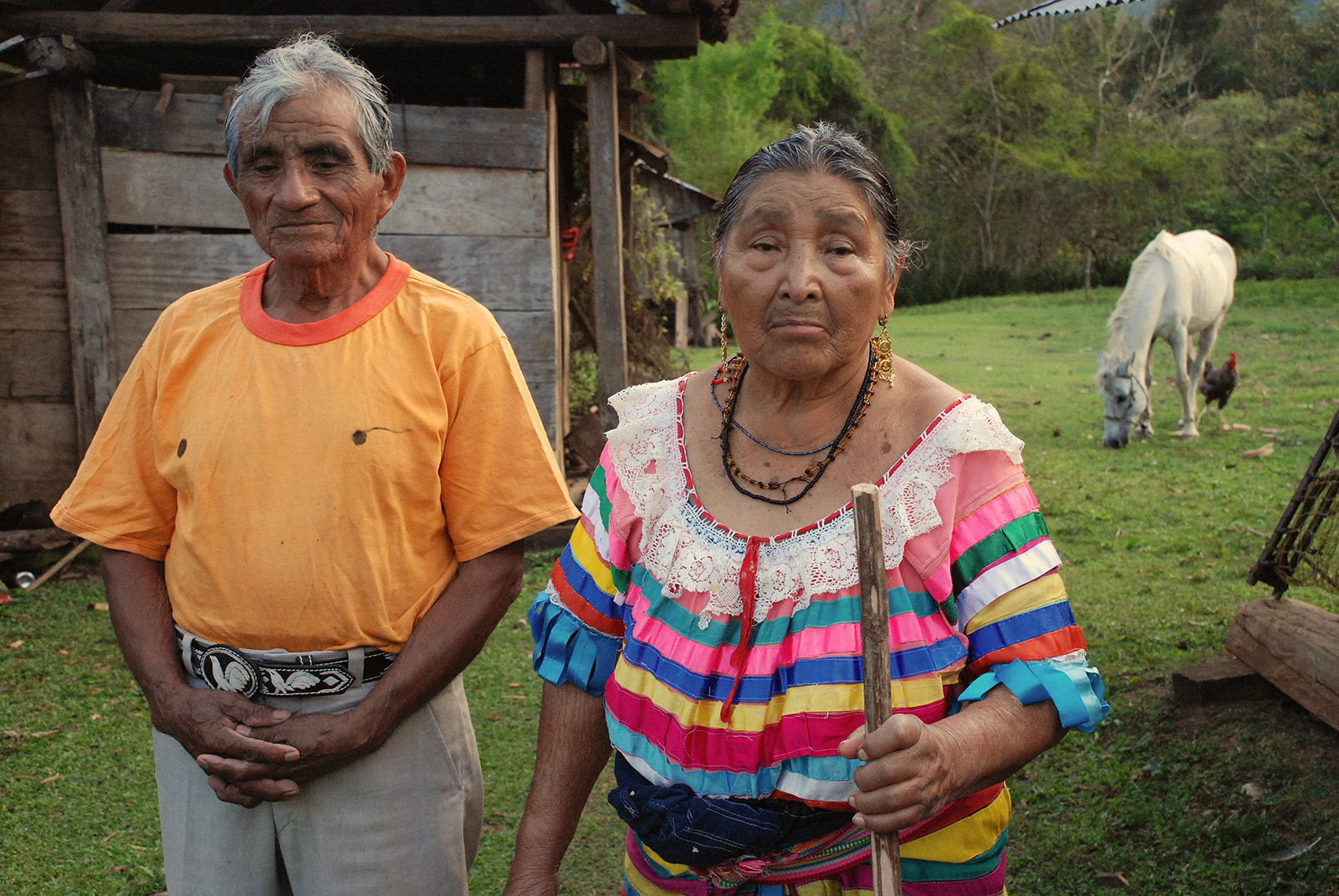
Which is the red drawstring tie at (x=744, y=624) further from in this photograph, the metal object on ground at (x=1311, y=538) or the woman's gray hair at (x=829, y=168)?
the metal object on ground at (x=1311, y=538)

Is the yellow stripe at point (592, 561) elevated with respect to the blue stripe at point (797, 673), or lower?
elevated

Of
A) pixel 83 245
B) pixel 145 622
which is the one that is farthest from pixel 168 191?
pixel 145 622

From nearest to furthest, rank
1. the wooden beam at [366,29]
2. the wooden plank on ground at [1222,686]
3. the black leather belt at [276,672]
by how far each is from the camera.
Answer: the black leather belt at [276,672]
the wooden plank on ground at [1222,686]
the wooden beam at [366,29]

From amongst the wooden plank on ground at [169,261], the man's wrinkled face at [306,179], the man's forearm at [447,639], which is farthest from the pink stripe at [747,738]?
the wooden plank on ground at [169,261]

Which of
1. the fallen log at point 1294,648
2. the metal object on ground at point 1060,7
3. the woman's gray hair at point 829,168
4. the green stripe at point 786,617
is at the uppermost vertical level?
the metal object on ground at point 1060,7

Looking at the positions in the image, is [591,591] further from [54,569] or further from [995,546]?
[54,569]

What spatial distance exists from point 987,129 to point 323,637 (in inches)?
1303

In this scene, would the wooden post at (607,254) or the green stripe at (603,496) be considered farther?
the wooden post at (607,254)

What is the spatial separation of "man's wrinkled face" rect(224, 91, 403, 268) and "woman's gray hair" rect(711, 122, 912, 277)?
0.79 metres

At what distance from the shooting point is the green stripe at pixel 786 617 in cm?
159

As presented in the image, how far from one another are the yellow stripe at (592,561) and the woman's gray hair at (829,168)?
0.56 meters

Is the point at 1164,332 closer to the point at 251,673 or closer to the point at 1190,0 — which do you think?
the point at 251,673

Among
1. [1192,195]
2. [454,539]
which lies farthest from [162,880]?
[1192,195]

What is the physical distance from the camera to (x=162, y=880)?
3326 millimetres
